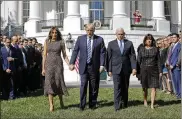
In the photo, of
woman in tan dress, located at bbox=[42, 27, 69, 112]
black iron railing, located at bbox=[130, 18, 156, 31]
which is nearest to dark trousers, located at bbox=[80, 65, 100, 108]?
woman in tan dress, located at bbox=[42, 27, 69, 112]

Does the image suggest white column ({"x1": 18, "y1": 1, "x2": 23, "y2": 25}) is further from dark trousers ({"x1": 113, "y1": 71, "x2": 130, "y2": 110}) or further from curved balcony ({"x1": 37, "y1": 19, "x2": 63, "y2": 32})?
dark trousers ({"x1": 113, "y1": 71, "x2": 130, "y2": 110})

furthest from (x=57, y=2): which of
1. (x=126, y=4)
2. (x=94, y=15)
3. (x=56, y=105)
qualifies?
(x=56, y=105)

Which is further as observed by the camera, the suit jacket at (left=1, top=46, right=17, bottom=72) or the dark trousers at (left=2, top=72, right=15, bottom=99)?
the dark trousers at (left=2, top=72, right=15, bottom=99)

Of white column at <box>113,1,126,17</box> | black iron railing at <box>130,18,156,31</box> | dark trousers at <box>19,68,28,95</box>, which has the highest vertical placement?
white column at <box>113,1,126,17</box>

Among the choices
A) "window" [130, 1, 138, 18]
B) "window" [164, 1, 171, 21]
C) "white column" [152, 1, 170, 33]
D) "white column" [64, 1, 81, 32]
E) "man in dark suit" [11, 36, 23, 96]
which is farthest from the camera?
"window" [164, 1, 171, 21]

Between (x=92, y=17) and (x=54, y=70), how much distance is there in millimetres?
23601

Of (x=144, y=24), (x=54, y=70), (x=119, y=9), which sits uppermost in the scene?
(x=119, y=9)

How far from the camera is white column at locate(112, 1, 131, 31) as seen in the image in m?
30.0

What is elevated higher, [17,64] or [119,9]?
[119,9]

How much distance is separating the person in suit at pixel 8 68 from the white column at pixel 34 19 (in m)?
18.9

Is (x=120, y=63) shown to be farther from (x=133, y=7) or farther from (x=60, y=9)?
(x=60, y=9)


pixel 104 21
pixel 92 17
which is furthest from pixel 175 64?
pixel 92 17

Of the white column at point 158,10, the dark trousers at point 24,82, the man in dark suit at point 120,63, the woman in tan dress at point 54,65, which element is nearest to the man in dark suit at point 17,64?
the dark trousers at point 24,82

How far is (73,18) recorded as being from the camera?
3016 centimetres
